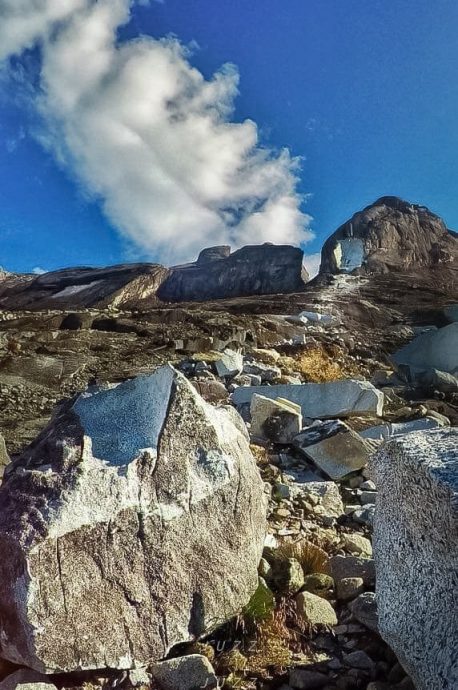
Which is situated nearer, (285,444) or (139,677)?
(139,677)

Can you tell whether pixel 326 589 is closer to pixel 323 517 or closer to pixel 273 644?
pixel 273 644

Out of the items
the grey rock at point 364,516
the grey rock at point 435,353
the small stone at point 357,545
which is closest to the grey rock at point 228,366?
the grey rock at point 364,516

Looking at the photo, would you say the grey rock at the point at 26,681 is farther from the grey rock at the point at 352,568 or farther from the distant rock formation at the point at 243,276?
the distant rock formation at the point at 243,276

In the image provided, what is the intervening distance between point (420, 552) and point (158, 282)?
5221 centimetres

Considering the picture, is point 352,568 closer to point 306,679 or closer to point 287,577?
point 287,577

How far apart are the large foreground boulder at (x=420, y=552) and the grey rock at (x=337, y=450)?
119 inches

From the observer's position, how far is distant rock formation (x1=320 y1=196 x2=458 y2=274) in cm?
5747

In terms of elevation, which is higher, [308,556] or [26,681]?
[308,556]

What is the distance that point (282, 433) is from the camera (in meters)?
6.26

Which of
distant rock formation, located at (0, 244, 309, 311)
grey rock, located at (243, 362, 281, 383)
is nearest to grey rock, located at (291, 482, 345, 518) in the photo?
grey rock, located at (243, 362, 281, 383)

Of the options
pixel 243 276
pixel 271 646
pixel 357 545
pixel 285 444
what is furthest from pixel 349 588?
pixel 243 276

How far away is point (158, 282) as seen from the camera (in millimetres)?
52906

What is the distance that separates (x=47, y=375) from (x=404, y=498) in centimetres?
1074

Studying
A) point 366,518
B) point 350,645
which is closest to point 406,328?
point 366,518
